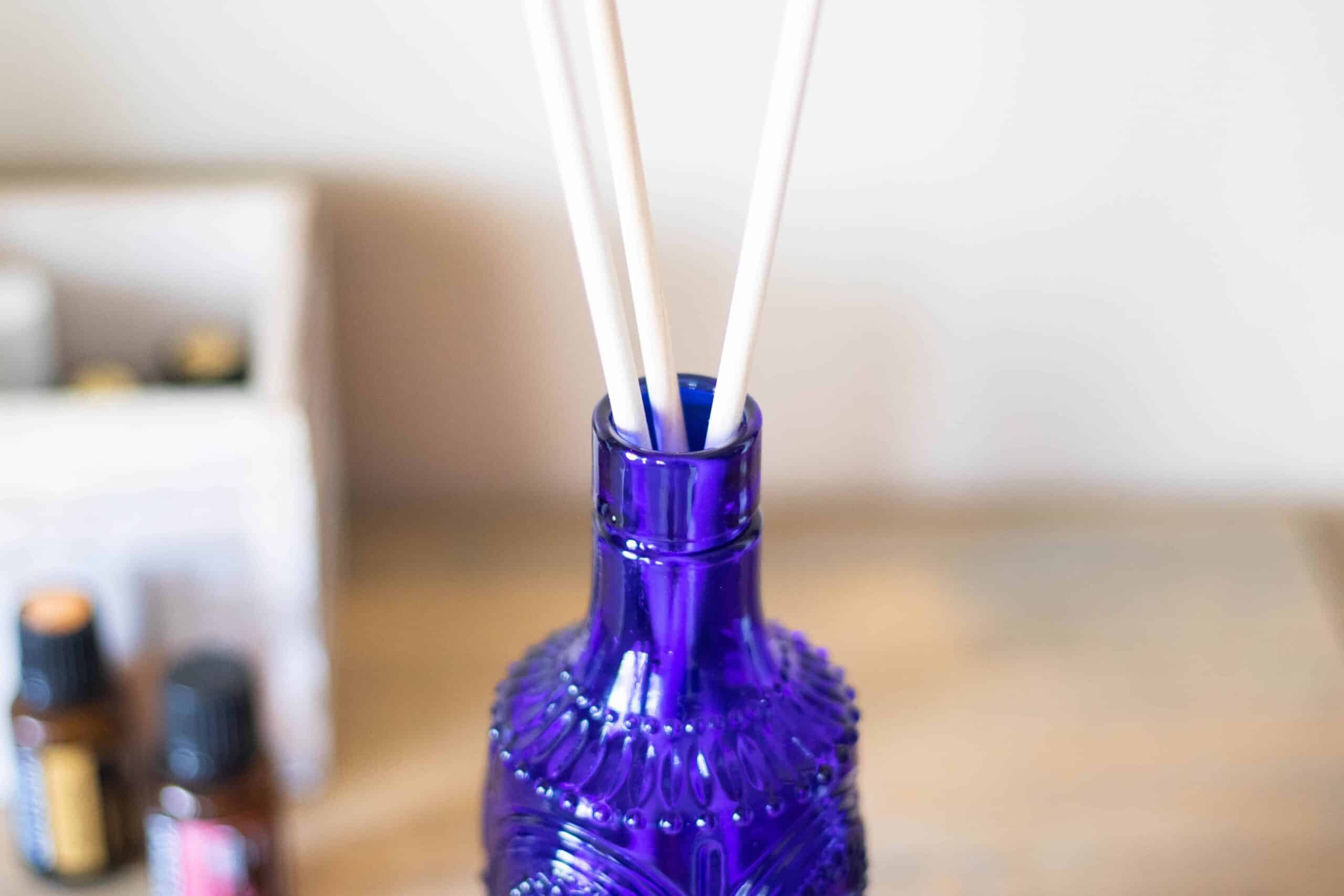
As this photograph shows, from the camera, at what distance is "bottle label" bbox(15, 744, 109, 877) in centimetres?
48

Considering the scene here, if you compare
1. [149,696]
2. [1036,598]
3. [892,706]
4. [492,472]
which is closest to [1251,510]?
[1036,598]

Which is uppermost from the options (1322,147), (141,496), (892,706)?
(1322,147)

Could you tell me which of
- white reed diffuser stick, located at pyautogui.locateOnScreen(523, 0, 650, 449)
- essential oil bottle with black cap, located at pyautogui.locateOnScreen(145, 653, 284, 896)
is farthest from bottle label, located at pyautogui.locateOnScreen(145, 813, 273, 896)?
white reed diffuser stick, located at pyautogui.locateOnScreen(523, 0, 650, 449)

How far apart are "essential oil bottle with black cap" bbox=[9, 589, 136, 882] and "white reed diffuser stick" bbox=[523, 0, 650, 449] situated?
24cm

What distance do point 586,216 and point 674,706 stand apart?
133mm

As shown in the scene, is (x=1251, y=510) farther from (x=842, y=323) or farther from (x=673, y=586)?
(x=673, y=586)

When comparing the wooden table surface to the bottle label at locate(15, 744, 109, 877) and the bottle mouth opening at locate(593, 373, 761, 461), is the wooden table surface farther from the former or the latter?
the bottle mouth opening at locate(593, 373, 761, 461)

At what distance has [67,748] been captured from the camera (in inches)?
18.8

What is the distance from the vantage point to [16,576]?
1.63 ft

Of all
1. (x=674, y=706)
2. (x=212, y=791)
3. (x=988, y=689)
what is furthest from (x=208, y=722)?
(x=988, y=689)

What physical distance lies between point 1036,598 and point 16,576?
0.43 metres

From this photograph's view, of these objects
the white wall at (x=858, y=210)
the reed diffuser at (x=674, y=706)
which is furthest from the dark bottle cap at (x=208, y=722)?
the white wall at (x=858, y=210)

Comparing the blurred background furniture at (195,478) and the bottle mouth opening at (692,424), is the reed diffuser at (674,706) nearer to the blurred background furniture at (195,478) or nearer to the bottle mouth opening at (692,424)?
the bottle mouth opening at (692,424)

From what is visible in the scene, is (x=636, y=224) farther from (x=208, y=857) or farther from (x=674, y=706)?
(x=208, y=857)
